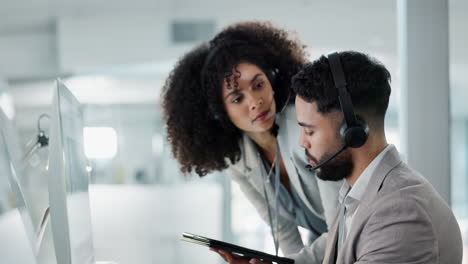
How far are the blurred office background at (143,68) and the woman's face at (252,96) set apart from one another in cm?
236

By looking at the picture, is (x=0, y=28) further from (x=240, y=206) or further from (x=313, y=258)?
(x=313, y=258)

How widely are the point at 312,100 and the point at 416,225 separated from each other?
320 millimetres

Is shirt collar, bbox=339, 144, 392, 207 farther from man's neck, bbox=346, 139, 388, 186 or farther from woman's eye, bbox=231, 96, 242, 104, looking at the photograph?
woman's eye, bbox=231, 96, 242, 104

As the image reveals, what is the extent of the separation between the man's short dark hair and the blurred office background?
281 cm

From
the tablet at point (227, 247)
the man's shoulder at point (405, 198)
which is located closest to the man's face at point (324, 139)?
the man's shoulder at point (405, 198)

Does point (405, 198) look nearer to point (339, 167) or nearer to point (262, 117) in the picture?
point (339, 167)

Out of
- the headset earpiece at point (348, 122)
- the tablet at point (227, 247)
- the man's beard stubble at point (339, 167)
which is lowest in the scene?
the tablet at point (227, 247)

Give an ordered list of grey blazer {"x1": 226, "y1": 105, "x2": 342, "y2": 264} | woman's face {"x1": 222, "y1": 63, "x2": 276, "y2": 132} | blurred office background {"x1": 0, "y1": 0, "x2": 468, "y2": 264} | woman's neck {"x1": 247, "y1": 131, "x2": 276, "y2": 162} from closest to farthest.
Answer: grey blazer {"x1": 226, "y1": 105, "x2": 342, "y2": 264}
woman's face {"x1": 222, "y1": 63, "x2": 276, "y2": 132}
woman's neck {"x1": 247, "y1": 131, "x2": 276, "y2": 162}
blurred office background {"x1": 0, "y1": 0, "x2": 468, "y2": 264}

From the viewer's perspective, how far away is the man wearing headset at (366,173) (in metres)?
0.76

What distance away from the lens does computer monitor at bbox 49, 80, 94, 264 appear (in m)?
0.72

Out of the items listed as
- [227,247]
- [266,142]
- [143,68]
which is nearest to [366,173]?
[227,247]

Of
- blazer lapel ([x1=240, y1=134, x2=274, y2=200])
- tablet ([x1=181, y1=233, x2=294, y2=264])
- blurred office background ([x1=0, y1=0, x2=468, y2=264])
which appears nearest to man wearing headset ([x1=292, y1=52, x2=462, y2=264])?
tablet ([x1=181, y1=233, x2=294, y2=264])

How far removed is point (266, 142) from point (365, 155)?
2.06ft

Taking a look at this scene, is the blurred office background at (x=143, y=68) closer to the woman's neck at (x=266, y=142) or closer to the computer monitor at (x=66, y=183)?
the woman's neck at (x=266, y=142)
